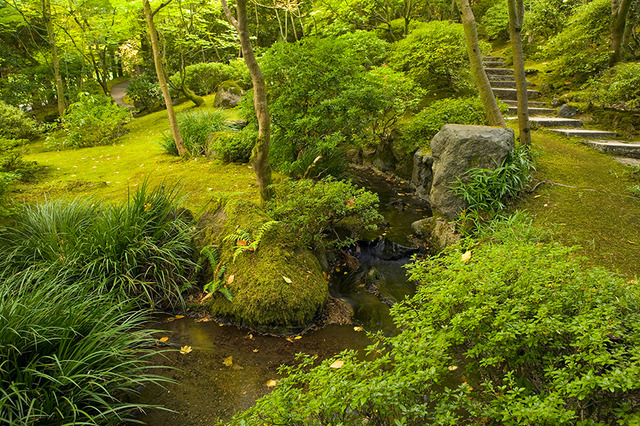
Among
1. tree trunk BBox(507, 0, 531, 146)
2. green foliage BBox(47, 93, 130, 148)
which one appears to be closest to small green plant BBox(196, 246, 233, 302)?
tree trunk BBox(507, 0, 531, 146)

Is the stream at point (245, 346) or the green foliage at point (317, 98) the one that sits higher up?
the green foliage at point (317, 98)

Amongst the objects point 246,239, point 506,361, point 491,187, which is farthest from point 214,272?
point 491,187

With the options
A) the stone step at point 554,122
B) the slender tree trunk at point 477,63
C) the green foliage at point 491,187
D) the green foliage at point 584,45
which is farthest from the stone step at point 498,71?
the green foliage at point 491,187

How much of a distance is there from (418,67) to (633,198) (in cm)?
580

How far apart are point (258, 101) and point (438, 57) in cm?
591

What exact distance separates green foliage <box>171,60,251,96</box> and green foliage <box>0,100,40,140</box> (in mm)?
5991

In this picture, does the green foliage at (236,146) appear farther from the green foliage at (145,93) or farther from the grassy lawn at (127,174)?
the green foliage at (145,93)

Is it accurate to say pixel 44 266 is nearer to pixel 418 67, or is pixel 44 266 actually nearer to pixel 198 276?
pixel 198 276

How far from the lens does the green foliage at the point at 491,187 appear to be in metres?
4.96

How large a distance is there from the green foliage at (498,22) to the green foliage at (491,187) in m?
11.2

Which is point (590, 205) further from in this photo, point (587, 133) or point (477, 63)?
point (587, 133)

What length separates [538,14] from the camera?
10797 millimetres

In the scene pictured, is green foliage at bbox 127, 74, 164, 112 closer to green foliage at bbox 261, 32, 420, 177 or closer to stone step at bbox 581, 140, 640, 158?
green foliage at bbox 261, 32, 420, 177

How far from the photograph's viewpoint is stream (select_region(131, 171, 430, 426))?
282 centimetres
